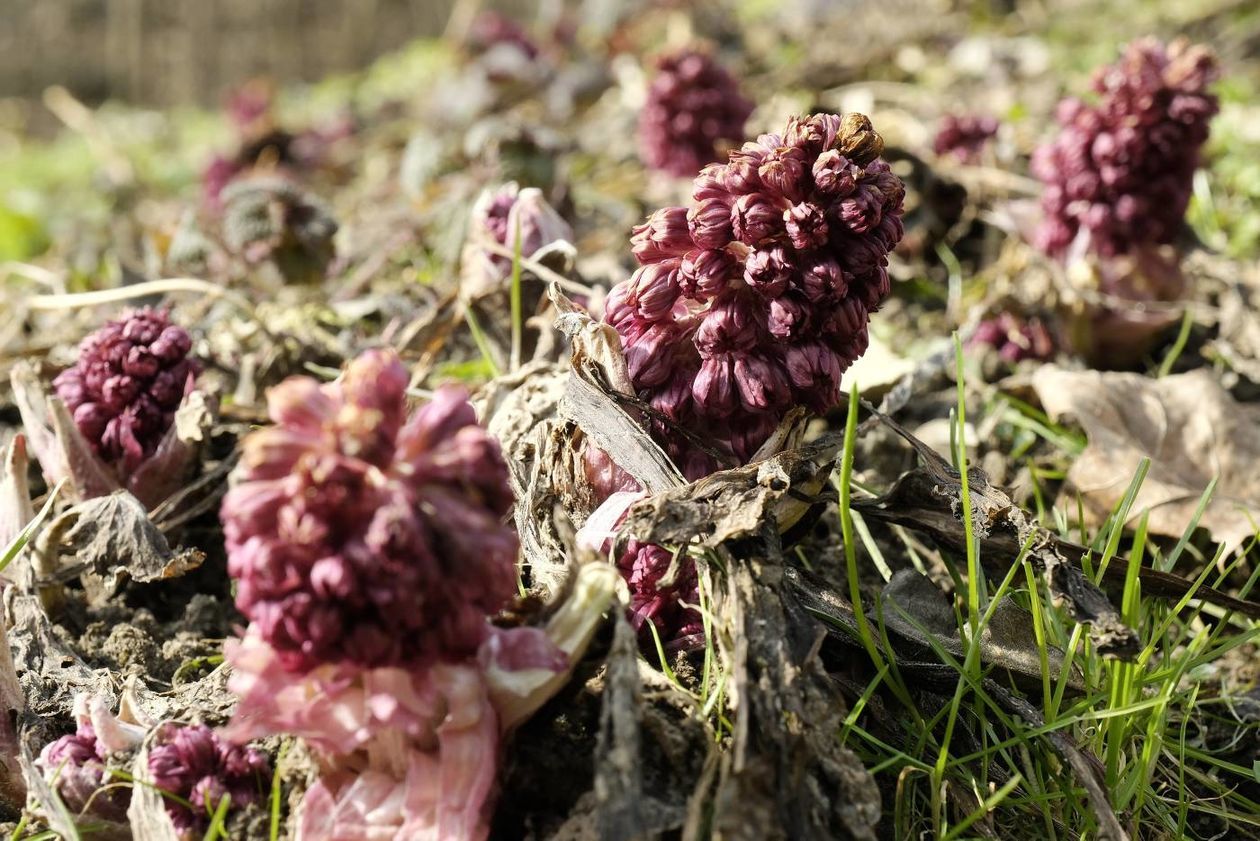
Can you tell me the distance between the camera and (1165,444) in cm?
279

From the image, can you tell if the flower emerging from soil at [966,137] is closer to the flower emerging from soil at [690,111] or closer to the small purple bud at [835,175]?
the flower emerging from soil at [690,111]

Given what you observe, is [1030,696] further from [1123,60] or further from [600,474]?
[1123,60]

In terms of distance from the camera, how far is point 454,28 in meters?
11.1

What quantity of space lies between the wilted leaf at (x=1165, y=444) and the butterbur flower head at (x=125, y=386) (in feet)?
7.07

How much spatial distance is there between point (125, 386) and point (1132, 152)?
2.74 meters

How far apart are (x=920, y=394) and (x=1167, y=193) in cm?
94

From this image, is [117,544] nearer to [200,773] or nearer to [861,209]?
[200,773]

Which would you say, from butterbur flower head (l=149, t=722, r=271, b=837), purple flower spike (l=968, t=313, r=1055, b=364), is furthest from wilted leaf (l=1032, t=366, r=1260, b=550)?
butterbur flower head (l=149, t=722, r=271, b=837)

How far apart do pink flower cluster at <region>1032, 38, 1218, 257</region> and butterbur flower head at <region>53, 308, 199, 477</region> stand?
2507 mm

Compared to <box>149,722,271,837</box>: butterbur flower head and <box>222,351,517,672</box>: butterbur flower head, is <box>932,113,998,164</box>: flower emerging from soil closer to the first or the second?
<box>222,351,517,672</box>: butterbur flower head

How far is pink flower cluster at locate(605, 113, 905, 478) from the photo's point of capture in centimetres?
185

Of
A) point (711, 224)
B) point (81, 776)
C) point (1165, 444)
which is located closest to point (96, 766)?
point (81, 776)

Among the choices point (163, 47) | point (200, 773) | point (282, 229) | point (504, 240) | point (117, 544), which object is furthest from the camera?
point (163, 47)

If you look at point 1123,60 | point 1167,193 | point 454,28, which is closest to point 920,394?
point 1167,193
